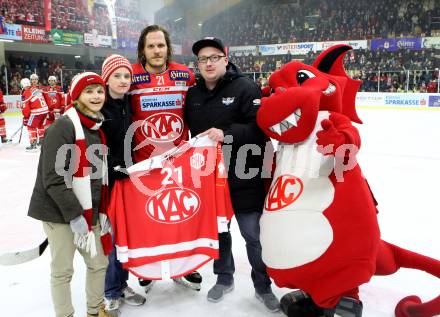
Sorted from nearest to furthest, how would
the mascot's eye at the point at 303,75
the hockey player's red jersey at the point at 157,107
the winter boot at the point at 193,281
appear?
the mascot's eye at the point at 303,75
the hockey player's red jersey at the point at 157,107
the winter boot at the point at 193,281

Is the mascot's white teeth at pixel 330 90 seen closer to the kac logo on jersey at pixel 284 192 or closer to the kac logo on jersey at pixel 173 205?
the kac logo on jersey at pixel 284 192

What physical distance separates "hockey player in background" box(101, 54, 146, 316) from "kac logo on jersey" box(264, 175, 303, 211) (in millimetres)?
709

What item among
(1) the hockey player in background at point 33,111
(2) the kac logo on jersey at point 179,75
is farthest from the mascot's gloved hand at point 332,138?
(1) the hockey player in background at point 33,111

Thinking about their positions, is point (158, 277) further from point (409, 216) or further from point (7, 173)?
point (7, 173)

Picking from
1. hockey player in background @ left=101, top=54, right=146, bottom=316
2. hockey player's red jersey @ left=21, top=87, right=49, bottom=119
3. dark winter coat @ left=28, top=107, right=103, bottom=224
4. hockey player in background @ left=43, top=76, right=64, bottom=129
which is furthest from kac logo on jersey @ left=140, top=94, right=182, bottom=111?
hockey player in background @ left=43, top=76, right=64, bottom=129

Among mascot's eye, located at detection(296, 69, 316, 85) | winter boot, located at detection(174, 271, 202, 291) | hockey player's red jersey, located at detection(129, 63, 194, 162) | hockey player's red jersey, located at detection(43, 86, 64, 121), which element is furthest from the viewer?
hockey player's red jersey, located at detection(43, 86, 64, 121)

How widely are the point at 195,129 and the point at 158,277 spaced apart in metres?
0.77

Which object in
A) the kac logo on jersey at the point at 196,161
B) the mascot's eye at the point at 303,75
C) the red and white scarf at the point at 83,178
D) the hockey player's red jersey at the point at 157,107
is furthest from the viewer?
the hockey player's red jersey at the point at 157,107

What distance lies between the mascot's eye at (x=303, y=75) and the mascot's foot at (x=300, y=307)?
1.04 meters

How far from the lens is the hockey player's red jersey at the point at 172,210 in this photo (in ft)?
6.55

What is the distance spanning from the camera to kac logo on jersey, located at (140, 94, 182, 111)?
217 cm

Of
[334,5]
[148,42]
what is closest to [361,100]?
[334,5]

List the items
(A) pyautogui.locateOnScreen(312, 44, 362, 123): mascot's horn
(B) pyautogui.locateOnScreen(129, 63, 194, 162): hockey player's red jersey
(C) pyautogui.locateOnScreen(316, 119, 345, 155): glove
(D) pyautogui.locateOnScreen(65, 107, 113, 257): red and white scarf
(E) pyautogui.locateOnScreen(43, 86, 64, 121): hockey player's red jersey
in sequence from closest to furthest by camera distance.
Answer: (C) pyautogui.locateOnScreen(316, 119, 345, 155): glove < (D) pyautogui.locateOnScreen(65, 107, 113, 257): red and white scarf < (A) pyautogui.locateOnScreen(312, 44, 362, 123): mascot's horn < (B) pyautogui.locateOnScreen(129, 63, 194, 162): hockey player's red jersey < (E) pyautogui.locateOnScreen(43, 86, 64, 121): hockey player's red jersey

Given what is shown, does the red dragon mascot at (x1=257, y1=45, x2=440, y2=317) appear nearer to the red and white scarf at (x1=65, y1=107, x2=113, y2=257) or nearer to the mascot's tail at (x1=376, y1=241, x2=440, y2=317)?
the mascot's tail at (x1=376, y1=241, x2=440, y2=317)
